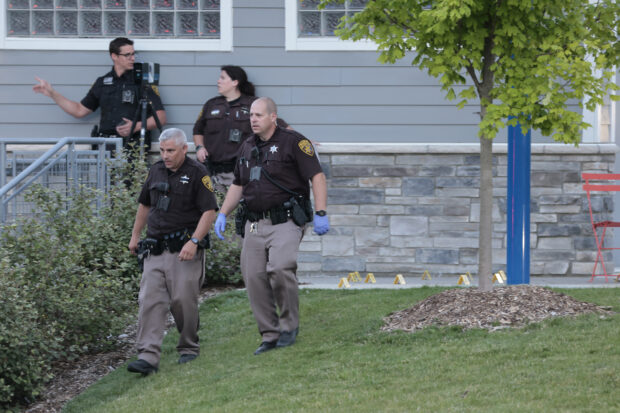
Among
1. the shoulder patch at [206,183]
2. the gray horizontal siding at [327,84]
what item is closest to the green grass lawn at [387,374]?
the shoulder patch at [206,183]

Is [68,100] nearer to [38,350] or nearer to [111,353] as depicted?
[111,353]

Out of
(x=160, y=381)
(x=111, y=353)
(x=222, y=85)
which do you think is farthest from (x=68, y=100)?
(x=160, y=381)

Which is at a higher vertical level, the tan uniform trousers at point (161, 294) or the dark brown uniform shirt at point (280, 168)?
the dark brown uniform shirt at point (280, 168)

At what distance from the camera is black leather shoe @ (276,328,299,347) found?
276 inches

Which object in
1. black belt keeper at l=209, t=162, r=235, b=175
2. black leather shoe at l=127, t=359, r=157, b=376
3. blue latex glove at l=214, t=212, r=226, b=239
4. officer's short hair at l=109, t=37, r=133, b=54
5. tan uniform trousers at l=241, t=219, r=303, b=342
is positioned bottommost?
black leather shoe at l=127, t=359, r=157, b=376

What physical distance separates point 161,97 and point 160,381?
4.93 metres

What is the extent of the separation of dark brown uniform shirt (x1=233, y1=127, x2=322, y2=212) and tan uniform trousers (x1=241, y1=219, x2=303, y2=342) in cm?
17

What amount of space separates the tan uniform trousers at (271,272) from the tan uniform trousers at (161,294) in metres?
0.39

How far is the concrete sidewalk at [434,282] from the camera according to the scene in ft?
31.2

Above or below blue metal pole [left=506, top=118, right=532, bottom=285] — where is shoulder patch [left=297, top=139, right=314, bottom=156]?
above

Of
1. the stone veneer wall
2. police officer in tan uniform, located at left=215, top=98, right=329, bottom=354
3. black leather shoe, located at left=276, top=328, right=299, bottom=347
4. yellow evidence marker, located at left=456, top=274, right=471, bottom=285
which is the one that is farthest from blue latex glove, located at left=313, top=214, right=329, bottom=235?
the stone veneer wall

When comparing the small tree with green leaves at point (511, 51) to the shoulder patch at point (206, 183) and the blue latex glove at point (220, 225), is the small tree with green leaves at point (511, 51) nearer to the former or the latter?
the shoulder patch at point (206, 183)

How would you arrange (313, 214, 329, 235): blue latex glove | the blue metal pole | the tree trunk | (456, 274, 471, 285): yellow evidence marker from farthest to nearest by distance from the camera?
(456, 274, 471, 285): yellow evidence marker → the blue metal pole → the tree trunk → (313, 214, 329, 235): blue latex glove

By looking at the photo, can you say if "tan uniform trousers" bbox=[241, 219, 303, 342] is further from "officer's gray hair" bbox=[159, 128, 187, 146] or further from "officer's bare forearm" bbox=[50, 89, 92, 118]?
"officer's bare forearm" bbox=[50, 89, 92, 118]
